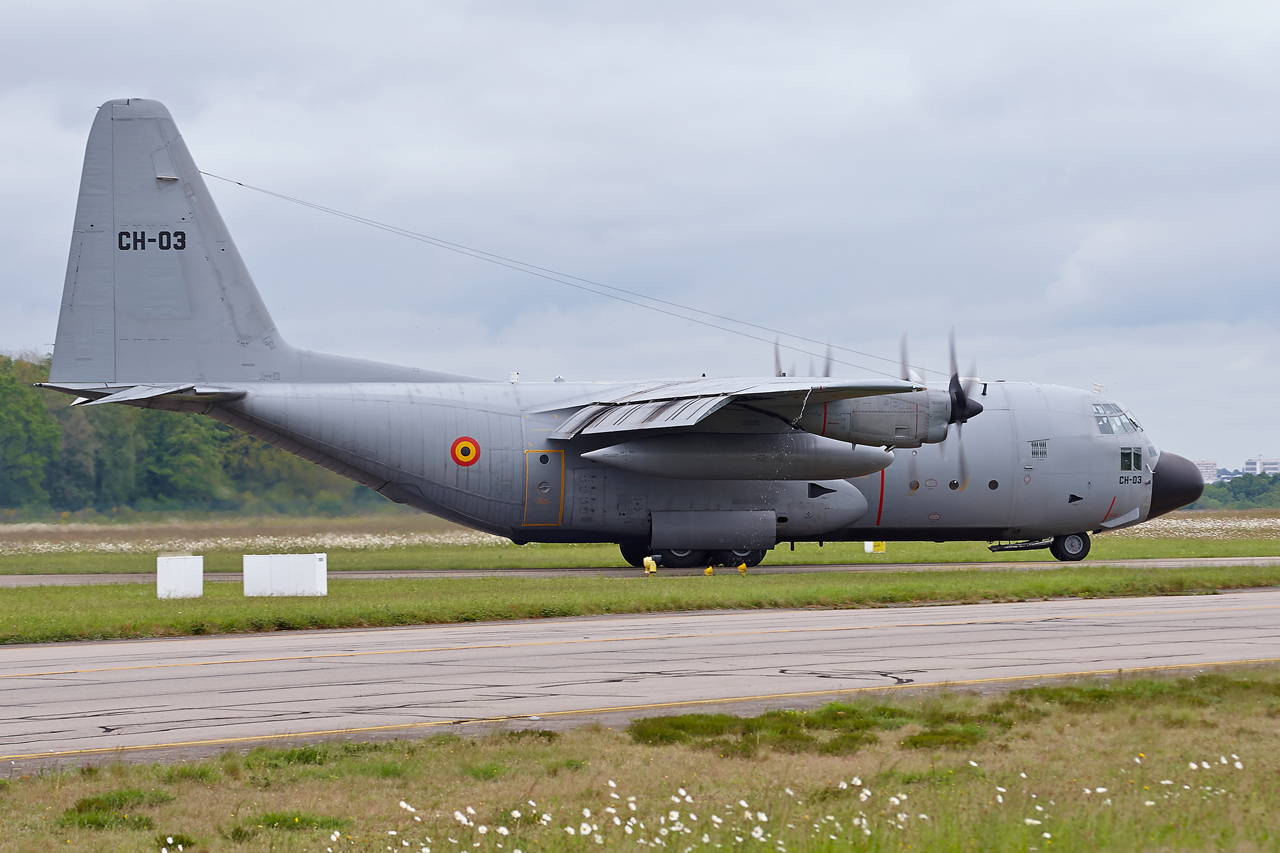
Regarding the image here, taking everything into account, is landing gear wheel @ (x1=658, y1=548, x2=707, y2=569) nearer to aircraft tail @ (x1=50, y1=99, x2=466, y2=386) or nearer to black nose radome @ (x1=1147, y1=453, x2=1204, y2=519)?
aircraft tail @ (x1=50, y1=99, x2=466, y2=386)

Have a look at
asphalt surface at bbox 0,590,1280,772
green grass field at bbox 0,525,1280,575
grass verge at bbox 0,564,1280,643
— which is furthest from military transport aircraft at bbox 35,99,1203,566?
asphalt surface at bbox 0,590,1280,772

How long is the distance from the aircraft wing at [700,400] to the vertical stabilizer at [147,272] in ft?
29.8

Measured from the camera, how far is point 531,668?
13.6 metres

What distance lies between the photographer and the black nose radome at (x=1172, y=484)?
3506 centimetres

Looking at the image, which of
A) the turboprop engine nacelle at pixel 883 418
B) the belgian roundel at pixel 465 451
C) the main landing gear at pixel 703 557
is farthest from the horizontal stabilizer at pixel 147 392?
the turboprop engine nacelle at pixel 883 418

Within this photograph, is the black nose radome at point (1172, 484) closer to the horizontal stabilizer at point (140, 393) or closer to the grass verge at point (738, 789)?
the grass verge at point (738, 789)

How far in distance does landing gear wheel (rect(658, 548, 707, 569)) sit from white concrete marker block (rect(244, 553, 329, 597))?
428 inches

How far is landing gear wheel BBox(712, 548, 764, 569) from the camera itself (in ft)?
108

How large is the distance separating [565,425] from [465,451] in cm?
274

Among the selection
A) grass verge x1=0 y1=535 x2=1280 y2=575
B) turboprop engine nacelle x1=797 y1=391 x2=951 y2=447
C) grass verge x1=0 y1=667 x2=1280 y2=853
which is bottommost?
grass verge x1=0 y1=535 x2=1280 y2=575

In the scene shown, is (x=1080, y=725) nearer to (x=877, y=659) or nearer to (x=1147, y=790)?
(x=1147, y=790)

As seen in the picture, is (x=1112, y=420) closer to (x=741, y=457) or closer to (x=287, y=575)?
(x=741, y=457)


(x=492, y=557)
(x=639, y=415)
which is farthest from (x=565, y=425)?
(x=492, y=557)

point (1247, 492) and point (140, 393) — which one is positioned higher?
point (140, 393)
